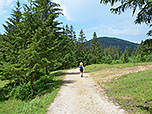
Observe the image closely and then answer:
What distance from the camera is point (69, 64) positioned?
26547 millimetres

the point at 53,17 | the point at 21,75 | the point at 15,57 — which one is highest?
the point at 53,17

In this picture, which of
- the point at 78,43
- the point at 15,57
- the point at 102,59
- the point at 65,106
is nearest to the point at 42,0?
the point at 15,57

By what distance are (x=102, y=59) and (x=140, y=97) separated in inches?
2229

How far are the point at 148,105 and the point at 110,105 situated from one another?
6.06ft

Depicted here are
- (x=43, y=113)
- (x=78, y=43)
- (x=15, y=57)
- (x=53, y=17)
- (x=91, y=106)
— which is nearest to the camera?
(x=43, y=113)

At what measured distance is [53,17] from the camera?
20.3 meters

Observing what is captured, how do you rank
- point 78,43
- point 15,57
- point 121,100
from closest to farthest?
point 121,100 < point 15,57 < point 78,43

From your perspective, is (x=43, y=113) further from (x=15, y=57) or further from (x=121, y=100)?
(x=15, y=57)

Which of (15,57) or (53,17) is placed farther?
(53,17)

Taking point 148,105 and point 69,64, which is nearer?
point 148,105

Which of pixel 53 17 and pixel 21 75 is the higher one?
pixel 53 17

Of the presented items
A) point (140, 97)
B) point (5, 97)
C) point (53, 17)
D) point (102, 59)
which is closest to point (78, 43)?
point (102, 59)

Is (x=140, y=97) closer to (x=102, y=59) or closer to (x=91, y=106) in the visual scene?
(x=91, y=106)

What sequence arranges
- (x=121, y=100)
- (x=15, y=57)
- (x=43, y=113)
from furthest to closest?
(x=15, y=57), (x=121, y=100), (x=43, y=113)
